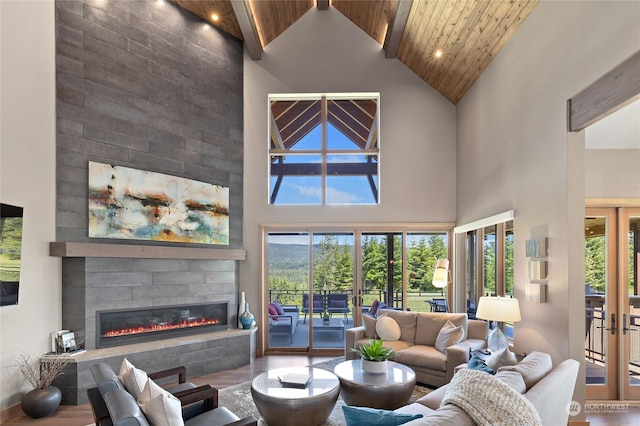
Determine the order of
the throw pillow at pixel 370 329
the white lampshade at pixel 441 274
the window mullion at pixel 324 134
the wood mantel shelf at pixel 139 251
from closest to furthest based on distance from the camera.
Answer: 1. the wood mantel shelf at pixel 139 251
2. the throw pillow at pixel 370 329
3. the white lampshade at pixel 441 274
4. the window mullion at pixel 324 134

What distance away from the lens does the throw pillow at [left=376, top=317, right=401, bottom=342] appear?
517cm

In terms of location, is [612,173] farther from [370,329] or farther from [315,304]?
[315,304]

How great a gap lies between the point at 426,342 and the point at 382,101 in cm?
413

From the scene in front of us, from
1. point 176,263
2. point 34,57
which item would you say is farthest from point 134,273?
point 34,57

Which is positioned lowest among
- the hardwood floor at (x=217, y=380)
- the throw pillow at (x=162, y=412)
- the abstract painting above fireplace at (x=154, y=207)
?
the hardwood floor at (x=217, y=380)

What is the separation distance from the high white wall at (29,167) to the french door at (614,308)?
600 cm

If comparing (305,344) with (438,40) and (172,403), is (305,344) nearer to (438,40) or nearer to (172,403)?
(172,403)

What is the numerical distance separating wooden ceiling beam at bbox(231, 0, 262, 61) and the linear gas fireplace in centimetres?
430

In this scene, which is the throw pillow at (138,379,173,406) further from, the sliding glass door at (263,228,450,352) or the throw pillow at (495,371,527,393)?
the sliding glass door at (263,228,450,352)

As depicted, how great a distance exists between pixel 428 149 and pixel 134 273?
514cm

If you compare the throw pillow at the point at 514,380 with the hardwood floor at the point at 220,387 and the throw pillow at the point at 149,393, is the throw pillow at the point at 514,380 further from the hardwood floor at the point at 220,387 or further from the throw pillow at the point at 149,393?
the throw pillow at the point at 149,393

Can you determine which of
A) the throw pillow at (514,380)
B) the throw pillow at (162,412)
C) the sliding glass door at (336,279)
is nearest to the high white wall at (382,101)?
the sliding glass door at (336,279)

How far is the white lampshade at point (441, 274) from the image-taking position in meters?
6.09

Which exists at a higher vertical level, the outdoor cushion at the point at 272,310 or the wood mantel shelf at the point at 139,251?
the wood mantel shelf at the point at 139,251
